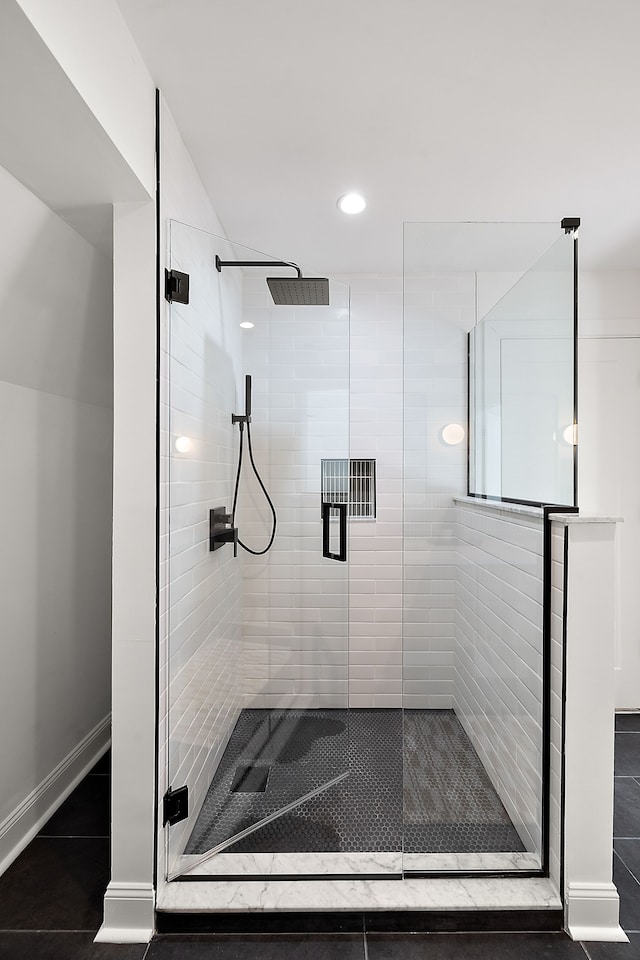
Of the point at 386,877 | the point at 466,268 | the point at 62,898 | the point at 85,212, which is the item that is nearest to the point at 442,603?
the point at 386,877

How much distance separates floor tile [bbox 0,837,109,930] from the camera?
66.7 inches

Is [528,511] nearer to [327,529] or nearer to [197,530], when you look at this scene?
[327,529]

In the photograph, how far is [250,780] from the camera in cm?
196

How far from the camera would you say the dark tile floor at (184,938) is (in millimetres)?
1564

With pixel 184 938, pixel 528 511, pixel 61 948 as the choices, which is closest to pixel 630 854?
pixel 528 511

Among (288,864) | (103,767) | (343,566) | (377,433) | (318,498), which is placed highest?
(377,433)

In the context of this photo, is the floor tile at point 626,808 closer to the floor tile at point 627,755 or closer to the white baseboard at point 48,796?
the floor tile at point 627,755

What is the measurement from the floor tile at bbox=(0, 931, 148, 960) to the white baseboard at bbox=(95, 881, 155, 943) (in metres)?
0.04

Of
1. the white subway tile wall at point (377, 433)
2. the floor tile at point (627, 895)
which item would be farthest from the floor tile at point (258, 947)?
the white subway tile wall at point (377, 433)

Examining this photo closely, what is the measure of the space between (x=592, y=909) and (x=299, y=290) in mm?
2208

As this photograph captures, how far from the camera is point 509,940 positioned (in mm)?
1618

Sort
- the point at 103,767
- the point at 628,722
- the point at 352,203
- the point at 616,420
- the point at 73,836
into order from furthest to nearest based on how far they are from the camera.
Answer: the point at 616,420 < the point at 628,722 < the point at 103,767 < the point at 352,203 < the point at 73,836

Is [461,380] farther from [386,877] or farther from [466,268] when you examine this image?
[386,877]

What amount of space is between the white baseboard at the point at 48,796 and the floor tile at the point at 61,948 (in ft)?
1.14
